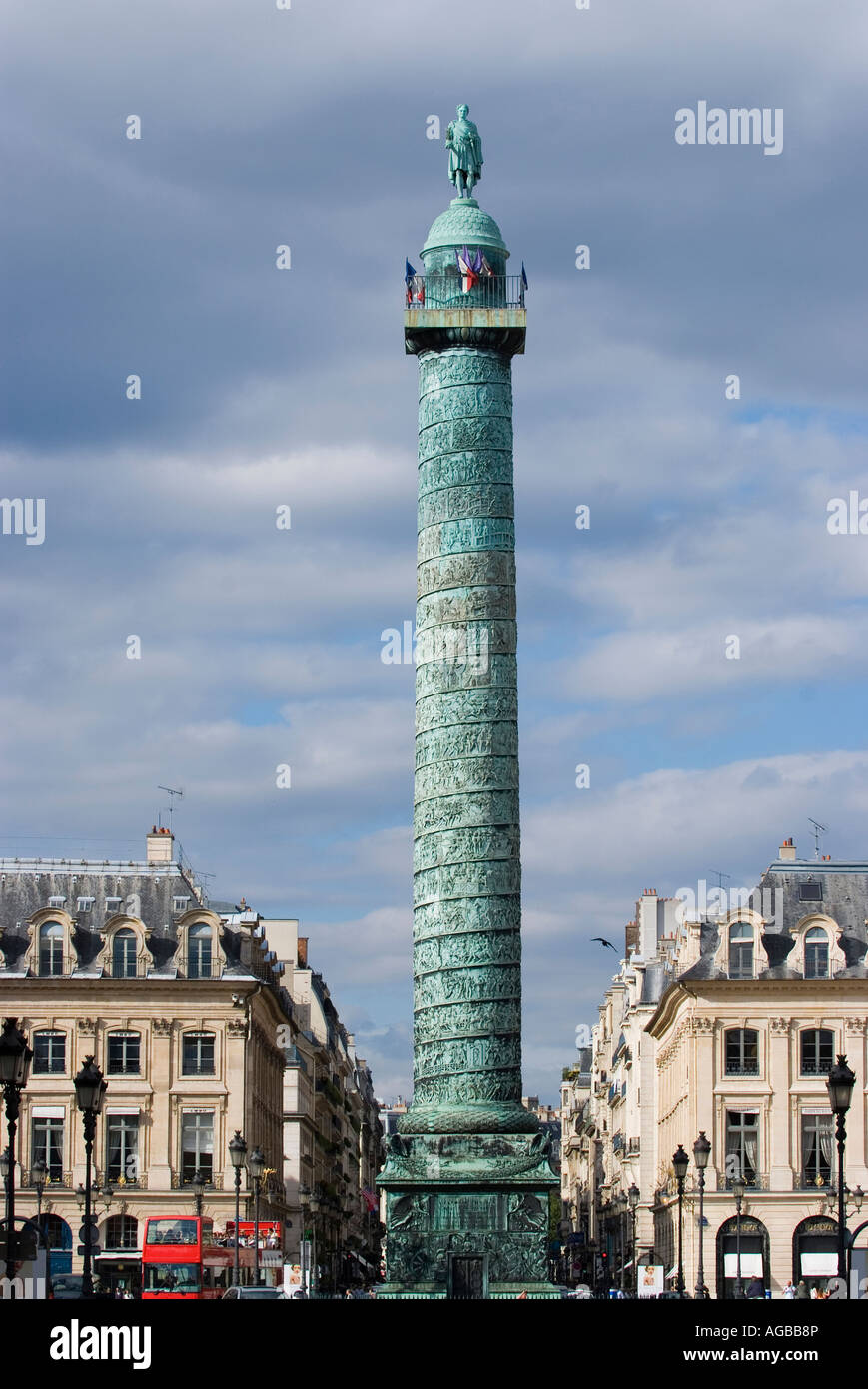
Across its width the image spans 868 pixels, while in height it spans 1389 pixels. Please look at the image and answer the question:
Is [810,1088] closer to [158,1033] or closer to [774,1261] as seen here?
[774,1261]

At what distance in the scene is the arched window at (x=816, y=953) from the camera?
5119 centimetres

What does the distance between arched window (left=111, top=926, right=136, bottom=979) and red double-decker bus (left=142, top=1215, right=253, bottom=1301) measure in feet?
24.2

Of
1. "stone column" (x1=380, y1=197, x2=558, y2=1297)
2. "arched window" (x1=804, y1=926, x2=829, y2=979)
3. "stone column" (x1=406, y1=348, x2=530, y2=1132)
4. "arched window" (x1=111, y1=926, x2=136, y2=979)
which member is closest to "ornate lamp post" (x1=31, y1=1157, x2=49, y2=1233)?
"arched window" (x1=111, y1=926, x2=136, y2=979)

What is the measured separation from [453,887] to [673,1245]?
62.8 ft

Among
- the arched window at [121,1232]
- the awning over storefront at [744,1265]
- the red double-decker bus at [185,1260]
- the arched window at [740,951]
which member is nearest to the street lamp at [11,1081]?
the red double-decker bus at [185,1260]

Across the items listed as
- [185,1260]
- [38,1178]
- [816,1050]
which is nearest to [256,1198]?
[38,1178]

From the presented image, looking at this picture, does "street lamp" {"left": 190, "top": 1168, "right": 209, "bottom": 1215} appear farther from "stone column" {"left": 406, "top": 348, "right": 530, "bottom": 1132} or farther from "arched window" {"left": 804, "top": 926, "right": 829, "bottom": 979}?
"arched window" {"left": 804, "top": 926, "right": 829, "bottom": 979}

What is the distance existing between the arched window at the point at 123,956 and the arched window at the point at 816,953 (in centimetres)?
1413

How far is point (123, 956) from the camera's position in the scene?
51.5m

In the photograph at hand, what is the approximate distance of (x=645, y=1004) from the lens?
211 feet

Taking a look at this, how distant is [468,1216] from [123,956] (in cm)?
1610

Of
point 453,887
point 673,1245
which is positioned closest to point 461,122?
point 453,887

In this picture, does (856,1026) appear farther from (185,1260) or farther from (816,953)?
(185,1260)
